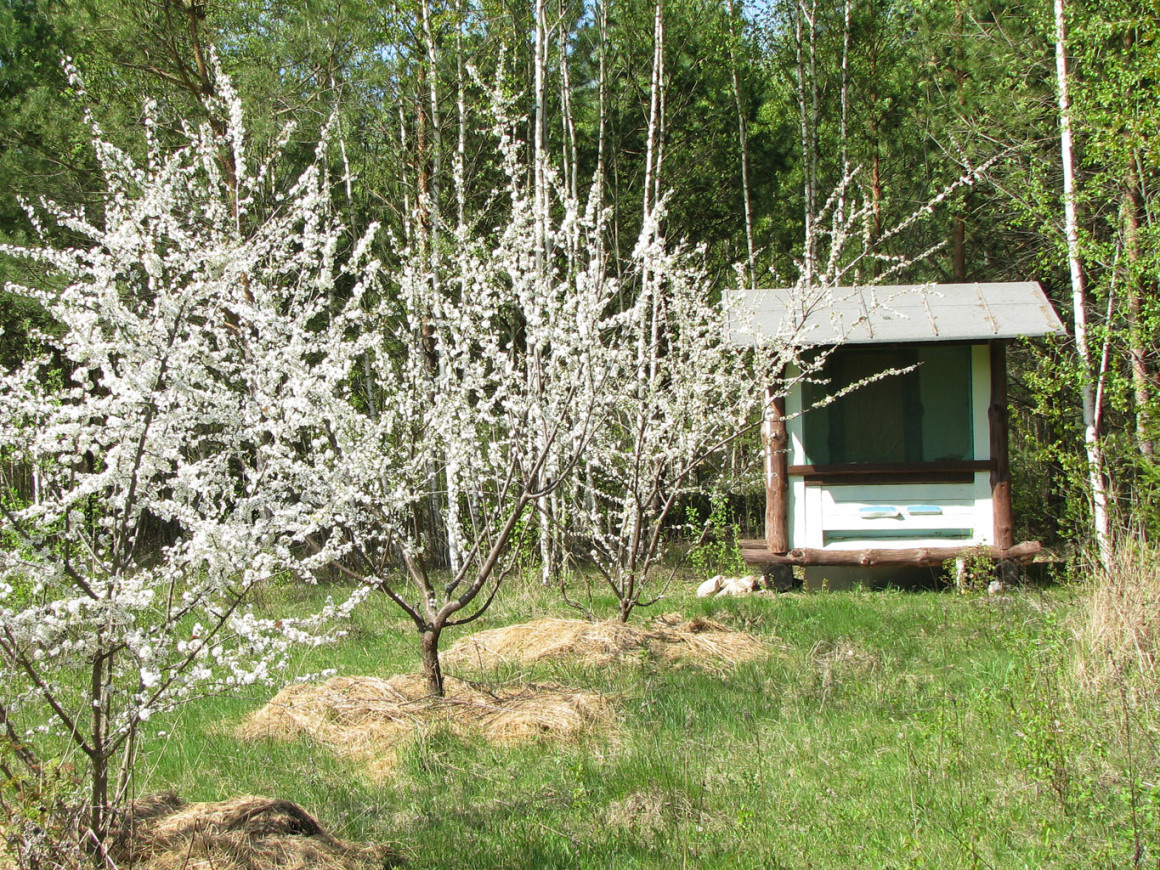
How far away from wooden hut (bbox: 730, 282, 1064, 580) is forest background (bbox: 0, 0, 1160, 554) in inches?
25.2

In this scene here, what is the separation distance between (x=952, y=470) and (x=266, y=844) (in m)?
6.85

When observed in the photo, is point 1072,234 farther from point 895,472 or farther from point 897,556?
→ point 897,556

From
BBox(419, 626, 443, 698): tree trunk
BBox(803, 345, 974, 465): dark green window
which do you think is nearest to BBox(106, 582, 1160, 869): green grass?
BBox(419, 626, 443, 698): tree trunk

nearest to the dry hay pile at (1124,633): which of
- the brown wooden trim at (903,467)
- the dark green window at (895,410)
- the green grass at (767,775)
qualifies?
the green grass at (767,775)

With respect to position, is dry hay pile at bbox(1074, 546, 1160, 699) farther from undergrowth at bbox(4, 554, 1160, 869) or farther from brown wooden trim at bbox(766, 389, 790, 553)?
brown wooden trim at bbox(766, 389, 790, 553)

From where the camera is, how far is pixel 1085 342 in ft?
25.5

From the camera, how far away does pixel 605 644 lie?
570 centimetres

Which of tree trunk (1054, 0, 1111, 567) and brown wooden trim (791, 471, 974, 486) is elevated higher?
tree trunk (1054, 0, 1111, 567)

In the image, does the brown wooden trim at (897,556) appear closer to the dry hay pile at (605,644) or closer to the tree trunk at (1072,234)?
the tree trunk at (1072,234)

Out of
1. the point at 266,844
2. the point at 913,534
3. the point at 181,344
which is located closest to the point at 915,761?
the point at 266,844

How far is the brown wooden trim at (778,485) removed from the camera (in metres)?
8.31

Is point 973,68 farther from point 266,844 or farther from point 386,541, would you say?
point 266,844

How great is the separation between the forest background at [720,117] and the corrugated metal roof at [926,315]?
17.1 inches

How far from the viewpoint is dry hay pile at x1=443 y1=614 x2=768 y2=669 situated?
221 inches
